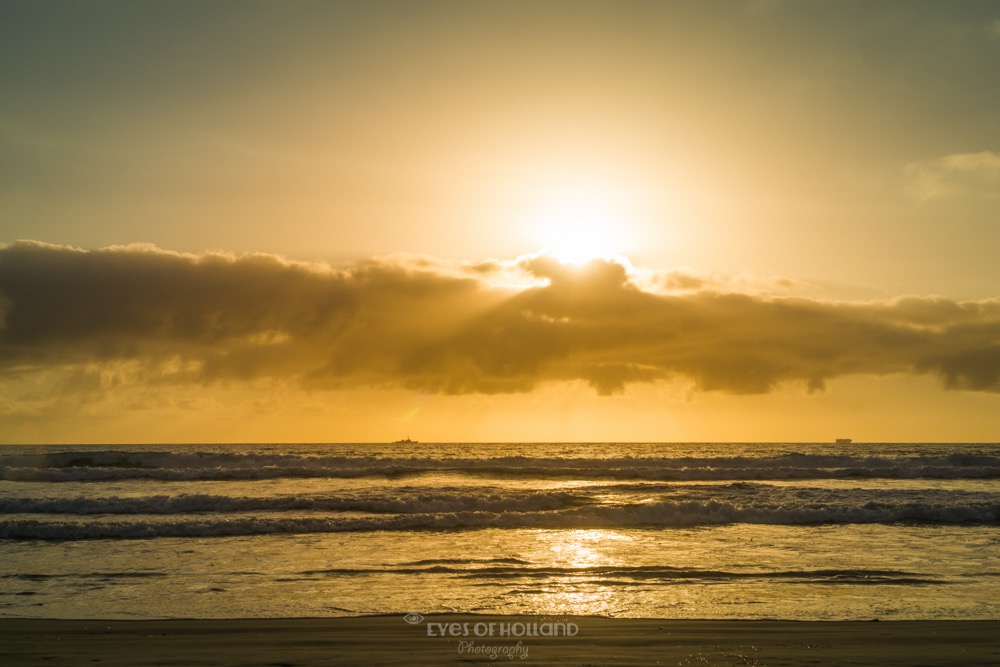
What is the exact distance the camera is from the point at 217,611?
11.9 meters

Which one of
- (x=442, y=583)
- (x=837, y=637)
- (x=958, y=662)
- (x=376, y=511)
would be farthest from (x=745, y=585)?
(x=376, y=511)

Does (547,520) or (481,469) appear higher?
(547,520)

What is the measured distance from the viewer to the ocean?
1225 cm

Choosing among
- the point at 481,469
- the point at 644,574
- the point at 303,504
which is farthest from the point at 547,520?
the point at 481,469

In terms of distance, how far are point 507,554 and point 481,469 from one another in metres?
31.7

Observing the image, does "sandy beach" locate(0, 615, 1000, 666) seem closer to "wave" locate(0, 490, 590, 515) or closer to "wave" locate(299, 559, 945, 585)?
"wave" locate(299, 559, 945, 585)

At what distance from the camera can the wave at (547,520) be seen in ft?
69.9

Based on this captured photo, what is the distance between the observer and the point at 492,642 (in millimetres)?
9766

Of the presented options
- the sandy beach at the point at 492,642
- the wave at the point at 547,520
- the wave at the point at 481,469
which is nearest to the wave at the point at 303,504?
the wave at the point at 547,520

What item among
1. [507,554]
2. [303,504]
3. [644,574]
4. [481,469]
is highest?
[644,574]

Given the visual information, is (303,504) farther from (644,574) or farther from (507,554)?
(644,574)

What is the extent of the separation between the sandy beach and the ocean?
72 cm

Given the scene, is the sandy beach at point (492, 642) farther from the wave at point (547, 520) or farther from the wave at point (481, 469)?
the wave at point (481, 469)

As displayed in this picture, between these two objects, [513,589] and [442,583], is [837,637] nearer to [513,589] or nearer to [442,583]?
[513,589]
